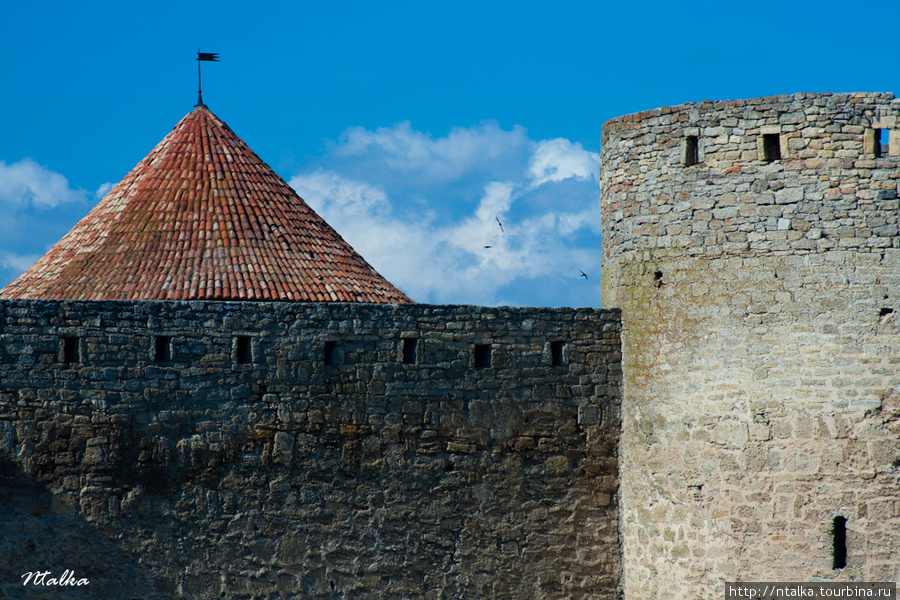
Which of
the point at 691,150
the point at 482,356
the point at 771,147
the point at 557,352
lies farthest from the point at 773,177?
the point at 482,356

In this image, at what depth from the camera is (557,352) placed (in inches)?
471

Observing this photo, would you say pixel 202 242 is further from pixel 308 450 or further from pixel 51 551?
pixel 51 551

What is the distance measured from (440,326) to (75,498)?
3491 millimetres

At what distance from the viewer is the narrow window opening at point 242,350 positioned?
1132cm

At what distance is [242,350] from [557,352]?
113 inches

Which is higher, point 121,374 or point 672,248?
point 672,248

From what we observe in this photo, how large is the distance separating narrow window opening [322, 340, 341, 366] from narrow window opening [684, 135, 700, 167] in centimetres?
347

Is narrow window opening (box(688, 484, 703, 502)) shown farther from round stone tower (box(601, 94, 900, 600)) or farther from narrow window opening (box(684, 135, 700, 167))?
narrow window opening (box(684, 135, 700, 167))

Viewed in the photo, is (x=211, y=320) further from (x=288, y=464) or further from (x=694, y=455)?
(x=694, y=455)

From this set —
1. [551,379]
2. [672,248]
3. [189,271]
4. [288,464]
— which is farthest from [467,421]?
[189,271]

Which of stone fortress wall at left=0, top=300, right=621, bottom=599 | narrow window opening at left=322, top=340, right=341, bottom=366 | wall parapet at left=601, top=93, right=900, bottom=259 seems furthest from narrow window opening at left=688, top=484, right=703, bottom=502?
narrow window opening at left=322, top=340, right=341, bottom=366

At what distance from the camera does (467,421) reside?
38.4ft

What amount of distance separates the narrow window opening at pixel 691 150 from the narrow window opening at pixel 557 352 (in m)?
2.01

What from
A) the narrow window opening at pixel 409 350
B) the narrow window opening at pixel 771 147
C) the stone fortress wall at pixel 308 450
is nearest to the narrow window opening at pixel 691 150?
the narrow window opening at pixel 771 147
